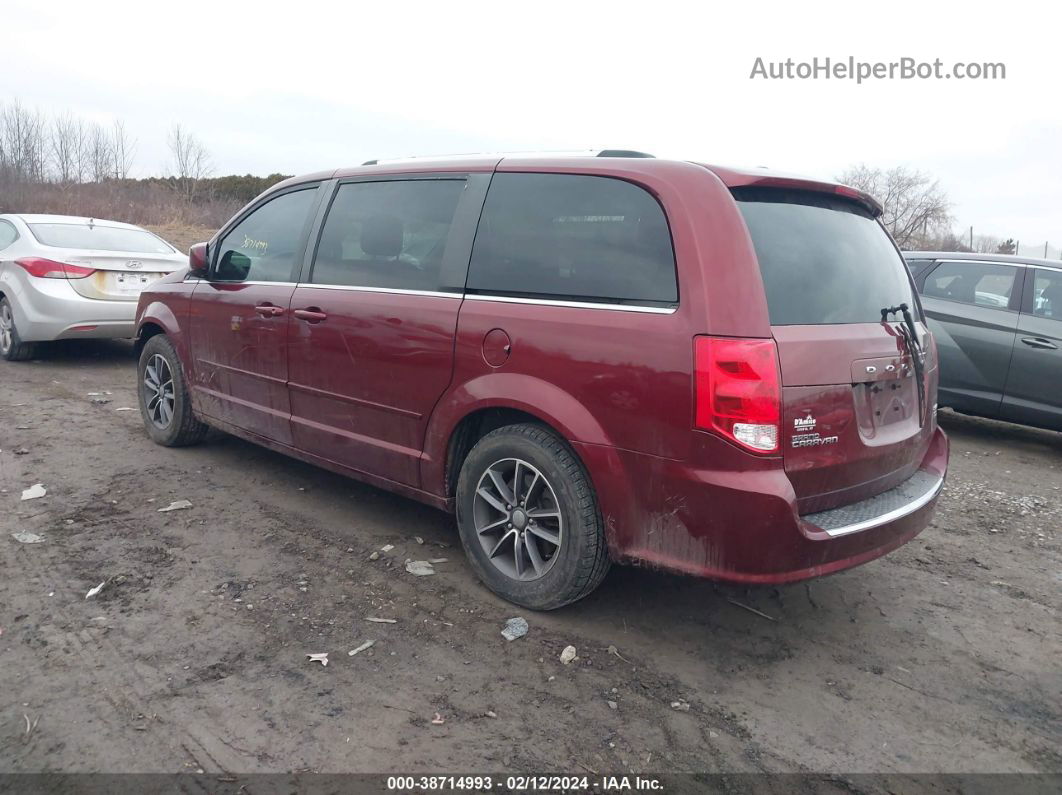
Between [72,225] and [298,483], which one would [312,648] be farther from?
[72,225]

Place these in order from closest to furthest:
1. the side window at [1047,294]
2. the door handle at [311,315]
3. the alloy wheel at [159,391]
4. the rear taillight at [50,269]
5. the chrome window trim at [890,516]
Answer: the chrome window trim at [890,516], the door handle at [311,315], the alloy wheel at [159,391], the side window at [1047,294], the rear taillight at [50,269]

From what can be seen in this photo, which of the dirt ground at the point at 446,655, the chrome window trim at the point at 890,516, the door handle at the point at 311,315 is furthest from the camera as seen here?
the door handle at the point at 311,315

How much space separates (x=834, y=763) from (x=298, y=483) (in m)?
3.49

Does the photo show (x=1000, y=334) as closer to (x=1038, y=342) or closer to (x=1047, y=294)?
(x=1038, y=342)

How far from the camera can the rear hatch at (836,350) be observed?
287 cm

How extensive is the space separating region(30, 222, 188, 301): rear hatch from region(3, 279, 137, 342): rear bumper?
0.10 metres

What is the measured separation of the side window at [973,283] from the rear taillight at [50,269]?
818 cm

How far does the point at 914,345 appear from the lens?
342cm

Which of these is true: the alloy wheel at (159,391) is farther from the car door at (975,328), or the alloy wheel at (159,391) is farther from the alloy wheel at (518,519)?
the car door at (975,328)

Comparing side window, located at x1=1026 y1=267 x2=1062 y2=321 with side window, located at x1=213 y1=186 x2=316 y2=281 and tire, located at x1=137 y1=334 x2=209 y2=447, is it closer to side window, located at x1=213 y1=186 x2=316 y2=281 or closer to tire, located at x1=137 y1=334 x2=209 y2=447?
side window, located at x1=213 y1=186 x2=316 y2=281

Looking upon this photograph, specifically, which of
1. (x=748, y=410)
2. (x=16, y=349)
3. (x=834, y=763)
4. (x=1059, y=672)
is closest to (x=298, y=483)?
(x=748, y=410)

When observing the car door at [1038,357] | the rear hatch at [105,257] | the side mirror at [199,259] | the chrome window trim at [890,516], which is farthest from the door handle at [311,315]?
the car door at [1038,357]

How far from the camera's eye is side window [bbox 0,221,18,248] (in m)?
8.52

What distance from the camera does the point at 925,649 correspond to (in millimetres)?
3307
